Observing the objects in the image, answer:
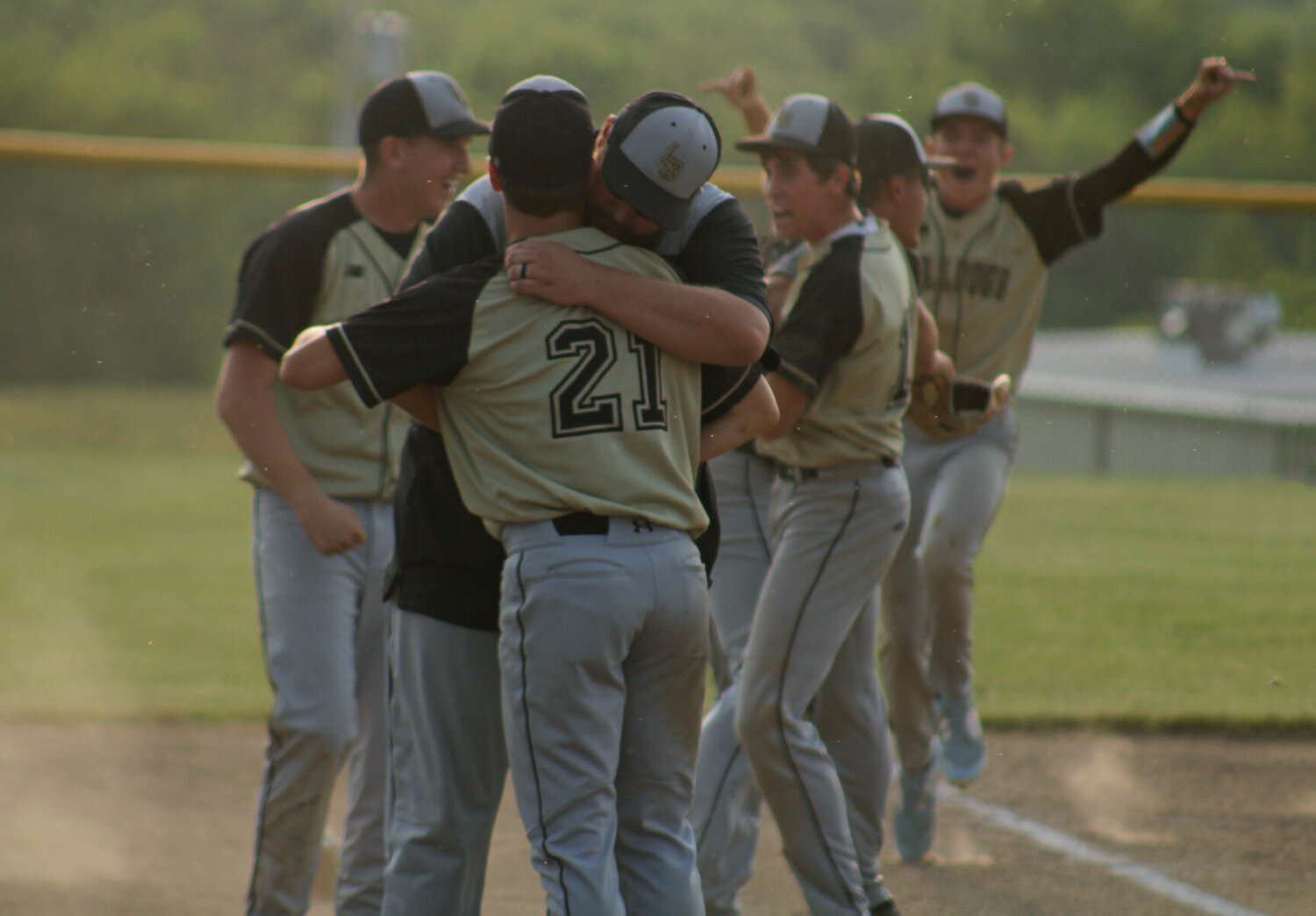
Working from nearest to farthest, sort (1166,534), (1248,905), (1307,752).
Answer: (1248,905) → (1307,752) → (1166,534)

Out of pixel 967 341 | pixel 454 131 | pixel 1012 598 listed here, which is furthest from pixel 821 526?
pixel 1012 598

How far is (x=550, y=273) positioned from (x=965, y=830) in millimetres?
2731

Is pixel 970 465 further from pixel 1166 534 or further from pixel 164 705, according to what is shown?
pixel 1166 534

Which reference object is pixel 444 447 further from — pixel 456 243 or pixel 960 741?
pixel 960 741

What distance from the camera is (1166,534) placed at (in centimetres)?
1119

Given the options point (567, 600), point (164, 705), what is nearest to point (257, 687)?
point (164, 705)

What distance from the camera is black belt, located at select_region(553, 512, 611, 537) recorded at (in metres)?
2.36

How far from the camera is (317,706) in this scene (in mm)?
3223

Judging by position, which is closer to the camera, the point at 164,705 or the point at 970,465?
the point at 970,465

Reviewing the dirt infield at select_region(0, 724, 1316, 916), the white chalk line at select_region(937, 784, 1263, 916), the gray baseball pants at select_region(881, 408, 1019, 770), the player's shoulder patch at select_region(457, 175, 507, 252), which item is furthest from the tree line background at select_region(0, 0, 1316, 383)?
the player's shoulder patch at select_region(457, 175, 507, 252)

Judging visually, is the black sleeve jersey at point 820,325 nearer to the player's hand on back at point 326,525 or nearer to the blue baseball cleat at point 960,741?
the player's hand on back at point 326,525

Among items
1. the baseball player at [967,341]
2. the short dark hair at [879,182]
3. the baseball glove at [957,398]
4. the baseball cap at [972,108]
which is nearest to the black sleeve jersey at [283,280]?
the short dark hair at [879,182]

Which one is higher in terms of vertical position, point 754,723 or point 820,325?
point 820,325

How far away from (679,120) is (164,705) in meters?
4.32
